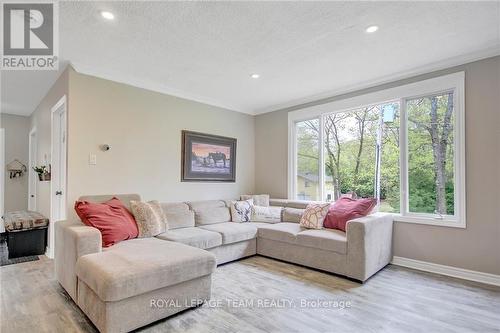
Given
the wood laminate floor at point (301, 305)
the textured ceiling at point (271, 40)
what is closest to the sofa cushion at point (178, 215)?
the wood laminate floor at point (301, 305)

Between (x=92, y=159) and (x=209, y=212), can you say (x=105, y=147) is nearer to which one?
(x=92, y=159)

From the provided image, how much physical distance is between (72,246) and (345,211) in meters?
2.97

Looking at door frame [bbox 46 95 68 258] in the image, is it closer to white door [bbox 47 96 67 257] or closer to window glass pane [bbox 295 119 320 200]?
white door [bbox 47 96 67 257]

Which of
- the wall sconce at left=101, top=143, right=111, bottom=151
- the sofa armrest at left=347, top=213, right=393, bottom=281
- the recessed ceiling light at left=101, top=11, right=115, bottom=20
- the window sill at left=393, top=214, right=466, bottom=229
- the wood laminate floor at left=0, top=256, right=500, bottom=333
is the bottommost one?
the wood laminate floor at left=0, top=256, right=500, bottom=333

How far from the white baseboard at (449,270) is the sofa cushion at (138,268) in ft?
8.36

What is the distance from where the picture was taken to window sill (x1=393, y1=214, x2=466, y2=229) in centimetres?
304

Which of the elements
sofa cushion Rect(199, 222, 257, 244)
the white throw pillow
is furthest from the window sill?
sofa cushion Rect(199, 222, 257, 244)

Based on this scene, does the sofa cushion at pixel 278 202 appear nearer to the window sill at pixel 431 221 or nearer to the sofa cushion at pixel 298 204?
the sofa cushion at pixel 298 204

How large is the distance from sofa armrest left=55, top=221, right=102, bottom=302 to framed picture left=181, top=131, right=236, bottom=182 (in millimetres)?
1879

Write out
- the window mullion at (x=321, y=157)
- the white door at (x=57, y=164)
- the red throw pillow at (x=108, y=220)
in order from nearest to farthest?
the red throw pillow at (x=108, y=220)
the white door at (x=57, y=164)
the window mullion at (x=321, y=157)

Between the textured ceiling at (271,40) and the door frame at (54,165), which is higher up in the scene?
the textured ceiling at (271,40)

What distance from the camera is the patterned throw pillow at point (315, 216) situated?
358 centimetres

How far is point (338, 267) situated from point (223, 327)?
1574mm

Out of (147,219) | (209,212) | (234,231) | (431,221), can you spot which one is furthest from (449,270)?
(147,219)
